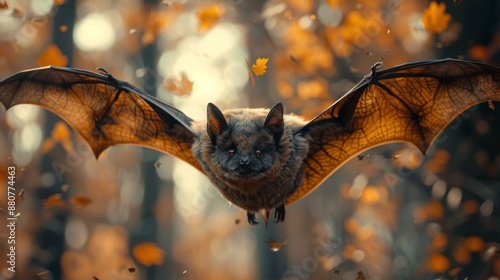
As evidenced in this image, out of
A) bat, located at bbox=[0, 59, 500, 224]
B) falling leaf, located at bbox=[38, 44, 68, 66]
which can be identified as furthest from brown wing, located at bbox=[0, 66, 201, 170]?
falling leaf, located at bbox=[38, 44, 68, 66]

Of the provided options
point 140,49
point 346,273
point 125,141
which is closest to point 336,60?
point 125,141

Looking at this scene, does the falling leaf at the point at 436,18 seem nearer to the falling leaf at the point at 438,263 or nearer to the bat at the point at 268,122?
the bat at the point at 268,122

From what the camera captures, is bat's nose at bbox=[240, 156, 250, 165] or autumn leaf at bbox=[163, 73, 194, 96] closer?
bat's nose at bbox=[240, 156, 250, 165]

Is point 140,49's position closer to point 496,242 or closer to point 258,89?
point 258,89

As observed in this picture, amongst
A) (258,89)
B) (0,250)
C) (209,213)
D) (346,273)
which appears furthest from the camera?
(209,213)

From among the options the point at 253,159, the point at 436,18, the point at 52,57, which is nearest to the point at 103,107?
the point at 253,159

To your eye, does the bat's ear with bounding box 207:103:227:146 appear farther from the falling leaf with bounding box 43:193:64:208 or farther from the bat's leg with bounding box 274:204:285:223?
the falling leaf with bounding box 43:193:64:208
